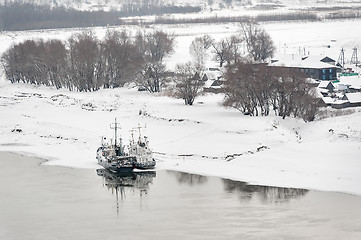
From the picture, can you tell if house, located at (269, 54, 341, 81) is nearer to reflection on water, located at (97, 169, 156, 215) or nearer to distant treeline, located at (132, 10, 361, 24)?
reflection on water, located at (97, 169, 156, 215)

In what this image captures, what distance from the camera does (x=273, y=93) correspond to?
157 ft

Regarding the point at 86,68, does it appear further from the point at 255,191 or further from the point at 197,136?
the point at 255,191

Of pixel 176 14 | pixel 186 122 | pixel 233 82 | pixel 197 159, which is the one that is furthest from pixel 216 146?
pixel 176 14

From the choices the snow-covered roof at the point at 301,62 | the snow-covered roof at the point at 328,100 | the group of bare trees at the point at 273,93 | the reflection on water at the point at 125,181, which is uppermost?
the group of bare trees at the point at 273,93

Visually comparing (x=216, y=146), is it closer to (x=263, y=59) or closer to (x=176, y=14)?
(x=263, y=59)

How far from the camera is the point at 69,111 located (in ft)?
171

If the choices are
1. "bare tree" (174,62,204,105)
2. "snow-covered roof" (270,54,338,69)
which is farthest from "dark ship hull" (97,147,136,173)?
"snow-covered roof" (270,54,338,69)

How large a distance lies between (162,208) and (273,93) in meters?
20.9

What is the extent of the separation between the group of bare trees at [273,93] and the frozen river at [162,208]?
14.3 metres

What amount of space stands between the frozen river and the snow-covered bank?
1.99 m

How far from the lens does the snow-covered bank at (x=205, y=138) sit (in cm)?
3431

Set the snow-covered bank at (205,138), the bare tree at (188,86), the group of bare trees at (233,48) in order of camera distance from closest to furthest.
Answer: the snow-covered bank at (205,138), the bare tree at (188,86), the group of bare trees at (233,48)

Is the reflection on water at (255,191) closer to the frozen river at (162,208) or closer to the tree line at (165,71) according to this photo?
the frozen river at (162,208)

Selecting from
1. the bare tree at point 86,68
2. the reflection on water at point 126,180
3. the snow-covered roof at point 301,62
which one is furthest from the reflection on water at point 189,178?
the snow-covered roof at point 301,62
